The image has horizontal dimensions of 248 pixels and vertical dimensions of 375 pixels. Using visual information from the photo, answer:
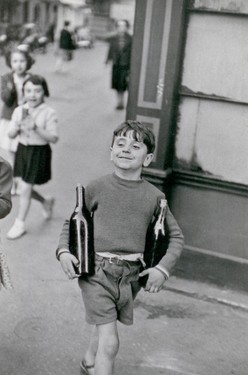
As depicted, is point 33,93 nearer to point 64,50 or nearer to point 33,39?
point 64,50

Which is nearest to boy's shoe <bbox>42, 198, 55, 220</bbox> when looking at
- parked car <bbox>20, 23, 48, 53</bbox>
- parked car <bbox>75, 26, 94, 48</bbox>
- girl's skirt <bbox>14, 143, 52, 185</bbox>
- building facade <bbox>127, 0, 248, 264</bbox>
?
girl's skirt <bbox>14, 143, 52, 185</bbox>

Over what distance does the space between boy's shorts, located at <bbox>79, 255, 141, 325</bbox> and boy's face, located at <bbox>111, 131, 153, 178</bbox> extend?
0.51 m

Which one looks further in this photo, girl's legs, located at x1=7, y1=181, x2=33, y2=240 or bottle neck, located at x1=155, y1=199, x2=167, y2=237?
girl's legs, located at x1=7, y1=181, x2=33, y2=240

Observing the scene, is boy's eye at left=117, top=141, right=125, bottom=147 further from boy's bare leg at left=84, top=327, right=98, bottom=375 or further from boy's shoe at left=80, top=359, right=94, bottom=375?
boy's shoe at left=80, top=359, right=94, bottom=375

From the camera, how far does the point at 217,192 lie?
4.75 metres

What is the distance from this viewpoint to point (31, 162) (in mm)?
5793

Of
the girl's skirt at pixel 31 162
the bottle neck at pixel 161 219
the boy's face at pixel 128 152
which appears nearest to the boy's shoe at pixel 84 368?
the bottle neck at pixel 161 219

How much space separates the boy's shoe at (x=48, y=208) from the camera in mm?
6352

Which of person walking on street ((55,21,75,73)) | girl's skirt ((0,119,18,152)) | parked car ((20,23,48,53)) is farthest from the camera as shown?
parked car ((20,23,48,53))

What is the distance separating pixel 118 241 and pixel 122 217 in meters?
0.13

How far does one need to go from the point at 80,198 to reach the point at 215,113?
1945mm

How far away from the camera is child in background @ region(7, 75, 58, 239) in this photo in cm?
560

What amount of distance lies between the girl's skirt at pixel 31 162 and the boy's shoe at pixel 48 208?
52 centimetres

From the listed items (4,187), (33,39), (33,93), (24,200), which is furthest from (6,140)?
(33,39)
